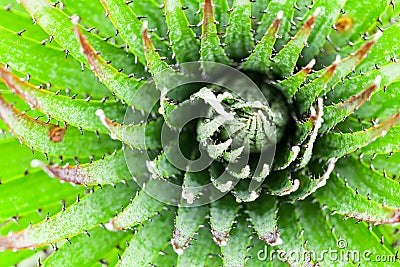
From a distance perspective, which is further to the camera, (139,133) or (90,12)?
(90,12)

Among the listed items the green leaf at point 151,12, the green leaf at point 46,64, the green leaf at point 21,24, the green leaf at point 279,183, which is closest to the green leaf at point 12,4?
the green leaf at point 21,24

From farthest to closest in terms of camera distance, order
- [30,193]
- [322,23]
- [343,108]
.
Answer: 1. [30,193]
2. [322,23]
3. [343,108]

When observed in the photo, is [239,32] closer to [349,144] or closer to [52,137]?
[349,144]

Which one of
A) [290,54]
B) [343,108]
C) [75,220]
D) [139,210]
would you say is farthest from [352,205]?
[75,220]

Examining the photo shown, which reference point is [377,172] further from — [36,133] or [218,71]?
[36,133]

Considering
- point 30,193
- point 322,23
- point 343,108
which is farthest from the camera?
point 30,193
